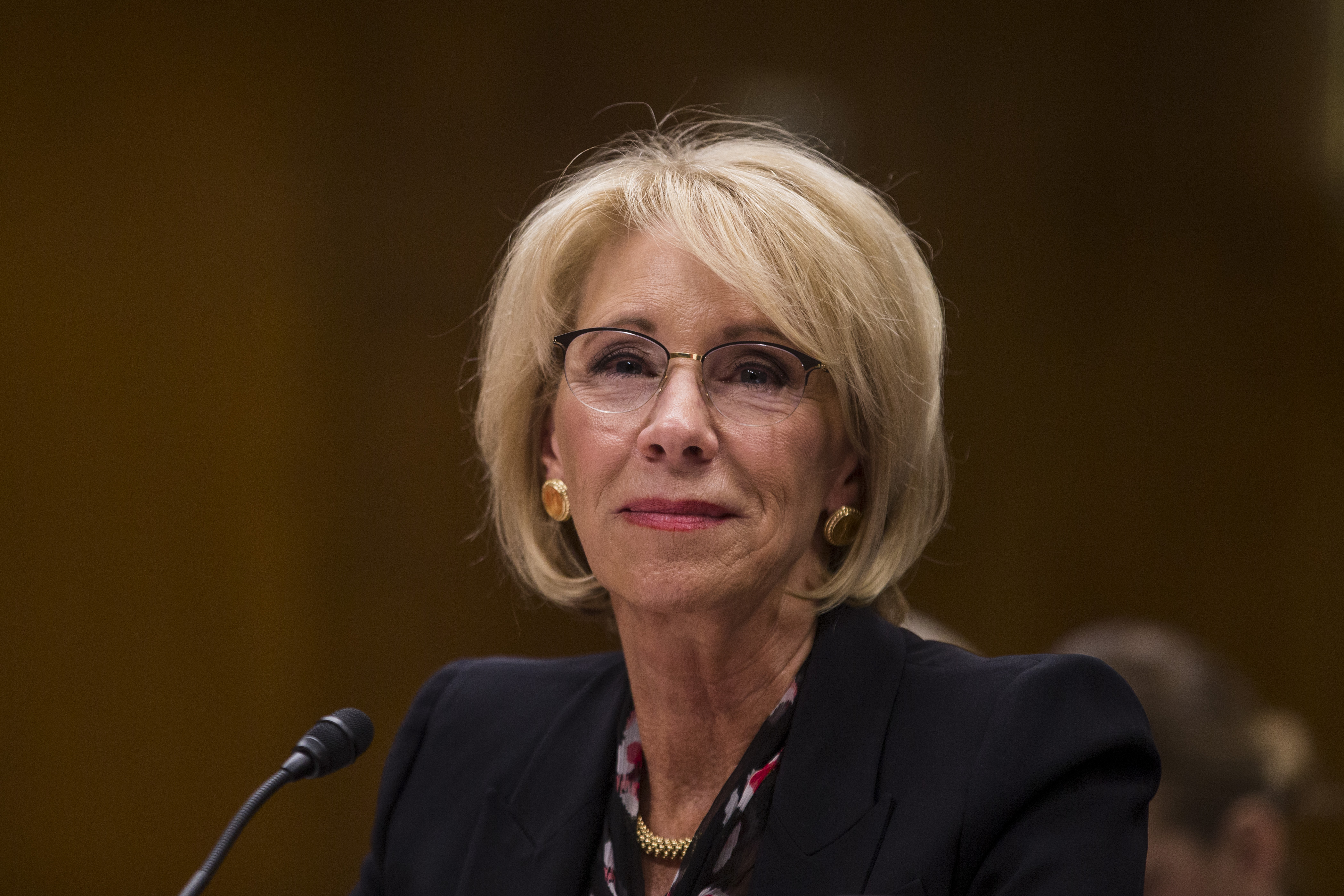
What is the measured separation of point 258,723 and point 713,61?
247 centimetres

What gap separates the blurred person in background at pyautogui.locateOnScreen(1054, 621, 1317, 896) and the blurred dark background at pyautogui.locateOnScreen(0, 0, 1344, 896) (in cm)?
153

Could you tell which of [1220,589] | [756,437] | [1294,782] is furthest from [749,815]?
[1220,589]

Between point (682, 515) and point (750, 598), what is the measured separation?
0.14 metres

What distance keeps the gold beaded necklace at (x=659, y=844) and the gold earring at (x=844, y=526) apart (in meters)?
0.42

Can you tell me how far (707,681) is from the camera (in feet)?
5.30

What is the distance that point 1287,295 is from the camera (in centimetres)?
394

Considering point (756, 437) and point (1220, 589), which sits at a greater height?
point (756, 437)

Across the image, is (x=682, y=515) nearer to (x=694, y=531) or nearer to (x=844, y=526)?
(x=694, y=531)

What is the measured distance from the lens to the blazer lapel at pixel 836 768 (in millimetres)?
1408

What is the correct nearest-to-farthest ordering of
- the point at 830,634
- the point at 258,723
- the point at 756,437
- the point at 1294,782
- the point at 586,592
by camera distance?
the point at 756,437 < the point at 830,634 < the point at 586,592 < the point at 1294,782 < the point at 258,723

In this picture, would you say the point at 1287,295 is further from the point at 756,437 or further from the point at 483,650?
the point at 756,437

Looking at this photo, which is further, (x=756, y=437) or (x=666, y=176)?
(x=666, y=176)

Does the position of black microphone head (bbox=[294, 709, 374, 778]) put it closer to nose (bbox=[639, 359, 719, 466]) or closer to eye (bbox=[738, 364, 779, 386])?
nose (bbox=[639, 359, 719, 466])

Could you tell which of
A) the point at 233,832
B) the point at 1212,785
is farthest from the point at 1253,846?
the point at 233,832
